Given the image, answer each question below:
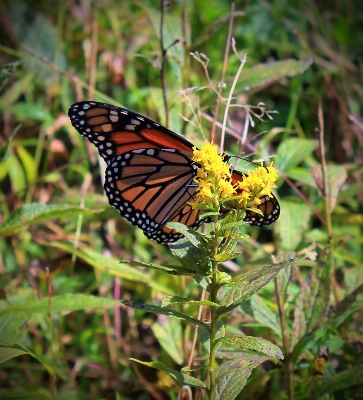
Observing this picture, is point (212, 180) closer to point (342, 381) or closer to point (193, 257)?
point (193, 257)

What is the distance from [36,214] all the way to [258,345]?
0.85m

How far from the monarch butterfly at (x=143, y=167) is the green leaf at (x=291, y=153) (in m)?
0.39

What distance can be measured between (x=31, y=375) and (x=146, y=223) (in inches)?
31.0

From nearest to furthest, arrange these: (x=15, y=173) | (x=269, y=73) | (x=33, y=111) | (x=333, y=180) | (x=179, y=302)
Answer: (x=179, y=302) → (x=333, y=180) → (x=269, y=73) → (x=15, y=173) → (x=33, y=111)

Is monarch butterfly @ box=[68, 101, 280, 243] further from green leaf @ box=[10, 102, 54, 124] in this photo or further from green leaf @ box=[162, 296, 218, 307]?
green leaf @ box=[10, 102, 54, 124]

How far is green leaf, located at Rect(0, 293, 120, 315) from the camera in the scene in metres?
1.37

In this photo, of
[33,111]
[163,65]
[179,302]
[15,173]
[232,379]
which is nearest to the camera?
[179,302]

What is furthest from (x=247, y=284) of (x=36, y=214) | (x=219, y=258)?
(x=36, y=214)

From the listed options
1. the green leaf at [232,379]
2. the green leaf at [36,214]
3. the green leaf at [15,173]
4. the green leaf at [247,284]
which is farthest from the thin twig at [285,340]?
the green leaf at [15,173]

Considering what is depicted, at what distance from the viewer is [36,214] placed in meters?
1.52

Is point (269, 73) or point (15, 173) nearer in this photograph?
point (269, 73)

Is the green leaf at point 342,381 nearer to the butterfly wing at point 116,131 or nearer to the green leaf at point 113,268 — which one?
the green leaf at point 113,268

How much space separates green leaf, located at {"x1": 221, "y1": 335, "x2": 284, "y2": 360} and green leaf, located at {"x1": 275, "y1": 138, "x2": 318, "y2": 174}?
92cm

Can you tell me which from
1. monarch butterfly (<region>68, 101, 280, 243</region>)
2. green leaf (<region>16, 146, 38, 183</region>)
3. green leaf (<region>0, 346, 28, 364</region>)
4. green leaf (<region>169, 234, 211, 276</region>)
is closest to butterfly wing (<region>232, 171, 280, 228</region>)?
monarch butterfly (<region>68, 101, 280, 243</region>)
